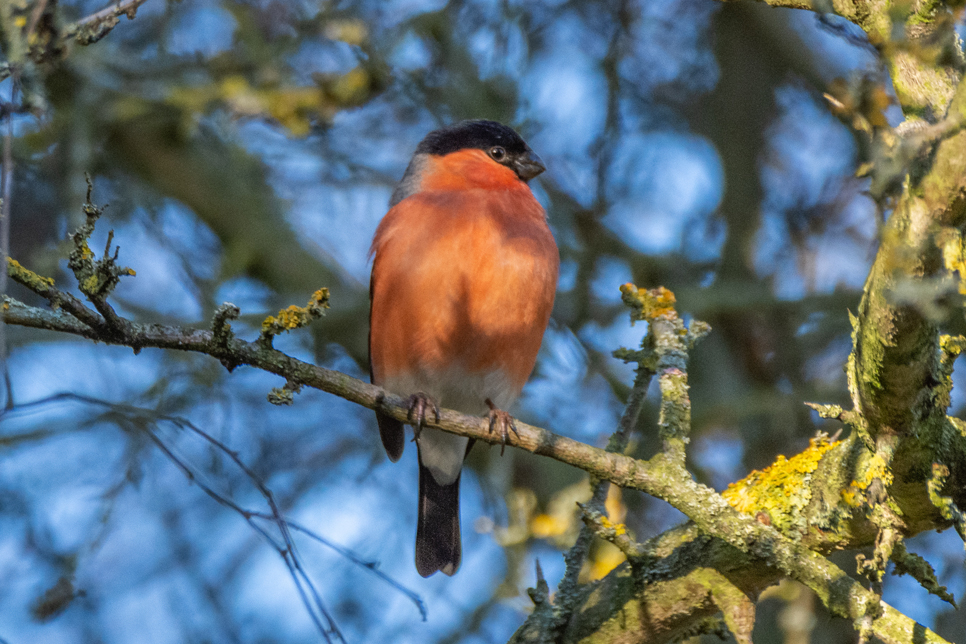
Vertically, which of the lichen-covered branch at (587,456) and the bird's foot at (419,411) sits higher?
the bird's foot at (419,411)

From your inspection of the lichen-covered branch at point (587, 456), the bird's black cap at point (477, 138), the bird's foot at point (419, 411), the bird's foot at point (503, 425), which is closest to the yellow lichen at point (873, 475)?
the lichen-covered branch at point (587, 456)

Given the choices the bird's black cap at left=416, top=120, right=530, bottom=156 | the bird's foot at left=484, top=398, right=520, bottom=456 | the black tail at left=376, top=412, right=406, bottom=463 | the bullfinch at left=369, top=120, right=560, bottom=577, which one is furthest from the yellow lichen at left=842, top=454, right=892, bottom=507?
the bird's black cap at left=416, top=120, right=530, bottom=156

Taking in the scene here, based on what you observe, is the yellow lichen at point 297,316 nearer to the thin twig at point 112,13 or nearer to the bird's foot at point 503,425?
the bird's foot at point 503,425

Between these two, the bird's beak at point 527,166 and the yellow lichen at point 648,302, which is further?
the bird's beak at point 527,166

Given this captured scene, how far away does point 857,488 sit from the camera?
Answer: 8.54ft

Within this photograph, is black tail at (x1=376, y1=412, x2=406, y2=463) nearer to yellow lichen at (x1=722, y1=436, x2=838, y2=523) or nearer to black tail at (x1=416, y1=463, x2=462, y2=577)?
black tail at (x1=416, y1=463, x2=462, y2=577)

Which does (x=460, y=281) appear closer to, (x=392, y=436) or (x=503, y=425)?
(x=503, y=425)

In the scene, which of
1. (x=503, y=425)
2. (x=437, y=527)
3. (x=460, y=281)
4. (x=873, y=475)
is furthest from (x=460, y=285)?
(x=873, y=475)

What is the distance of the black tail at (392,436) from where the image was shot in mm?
4680

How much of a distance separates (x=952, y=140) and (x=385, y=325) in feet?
9.96

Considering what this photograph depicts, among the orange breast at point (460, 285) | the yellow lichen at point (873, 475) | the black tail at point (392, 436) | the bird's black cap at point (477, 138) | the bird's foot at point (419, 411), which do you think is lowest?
the yellow lichen at point (873, 475)

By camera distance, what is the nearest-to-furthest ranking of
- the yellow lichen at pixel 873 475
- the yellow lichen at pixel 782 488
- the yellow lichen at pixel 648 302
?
the yellow lichen at pixel 873 475, the yellow lichen at pixel 782 488, the yellow lichen at pixel 648 302

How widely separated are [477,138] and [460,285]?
125cm

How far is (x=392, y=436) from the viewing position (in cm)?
472
